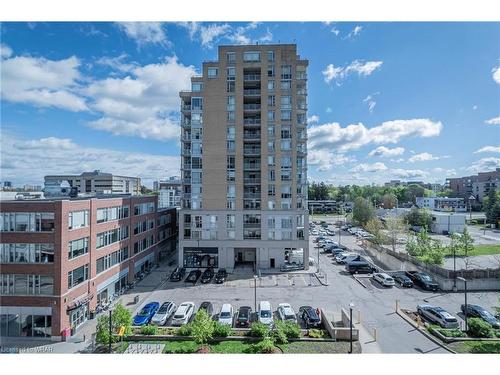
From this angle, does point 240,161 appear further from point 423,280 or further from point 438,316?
point 438,316

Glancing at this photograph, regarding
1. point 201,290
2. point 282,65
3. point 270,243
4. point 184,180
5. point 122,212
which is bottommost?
point 201,290

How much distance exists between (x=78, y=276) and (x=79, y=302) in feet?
6.09

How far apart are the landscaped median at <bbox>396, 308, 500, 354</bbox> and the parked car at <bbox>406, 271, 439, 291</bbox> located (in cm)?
873

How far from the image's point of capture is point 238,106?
1425 inches

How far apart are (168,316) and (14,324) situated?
33.4 ft

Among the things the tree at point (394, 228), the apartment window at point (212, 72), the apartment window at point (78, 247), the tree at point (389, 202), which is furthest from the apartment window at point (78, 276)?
the tree at point (389, 202)

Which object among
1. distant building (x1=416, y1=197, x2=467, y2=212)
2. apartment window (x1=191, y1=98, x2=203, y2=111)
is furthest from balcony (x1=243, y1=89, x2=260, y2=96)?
distant building (x1=416, y1=197, x2=467, y2=212)

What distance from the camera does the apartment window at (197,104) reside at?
3628cm

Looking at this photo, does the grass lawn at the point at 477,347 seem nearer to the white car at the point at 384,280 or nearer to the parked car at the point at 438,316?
the parked car at the point at 438,316

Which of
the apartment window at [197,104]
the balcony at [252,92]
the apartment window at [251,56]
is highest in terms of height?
the apartment window at [251,56]

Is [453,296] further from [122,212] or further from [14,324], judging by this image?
[14,324]

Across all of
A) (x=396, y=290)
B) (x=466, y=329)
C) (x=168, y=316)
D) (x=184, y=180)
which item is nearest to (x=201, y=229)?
(x=184, y=180)

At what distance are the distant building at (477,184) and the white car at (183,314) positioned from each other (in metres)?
103

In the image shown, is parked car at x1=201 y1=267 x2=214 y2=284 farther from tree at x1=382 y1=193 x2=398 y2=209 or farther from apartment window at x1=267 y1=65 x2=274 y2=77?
tree at x1=382 y1=193 x2=398 y2=209
